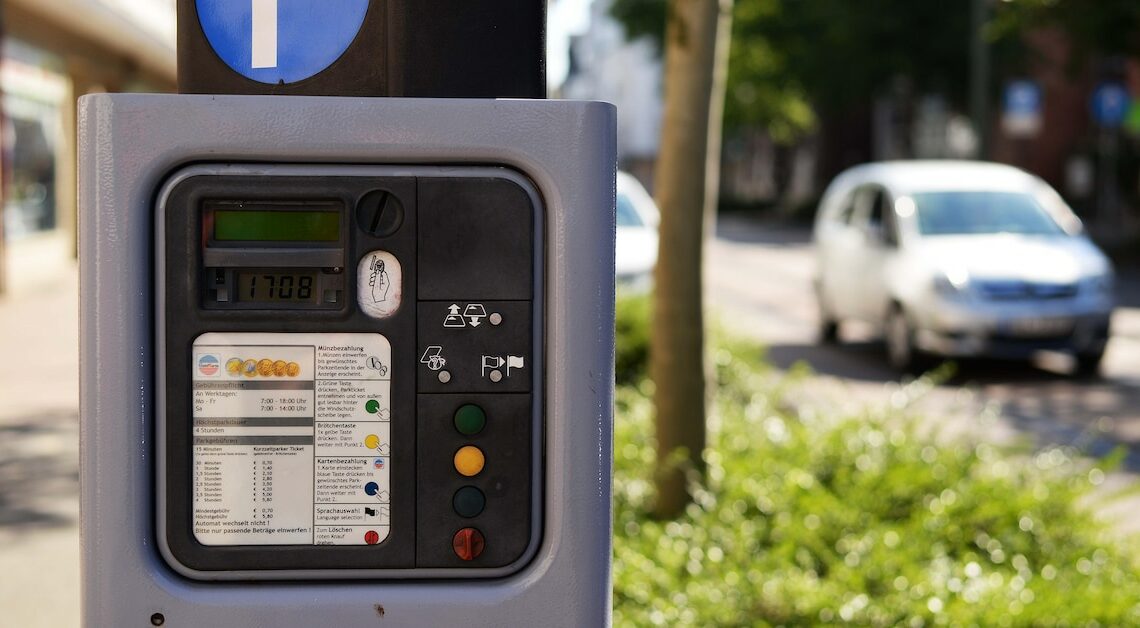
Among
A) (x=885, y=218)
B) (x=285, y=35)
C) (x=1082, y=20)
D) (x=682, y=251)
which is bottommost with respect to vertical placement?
(x=682, y=251)

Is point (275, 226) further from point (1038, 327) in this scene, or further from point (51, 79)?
point (51, 79)

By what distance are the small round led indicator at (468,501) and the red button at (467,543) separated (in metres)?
0.02

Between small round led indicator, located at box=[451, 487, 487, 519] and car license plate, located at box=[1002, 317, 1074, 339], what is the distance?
33.1 ft

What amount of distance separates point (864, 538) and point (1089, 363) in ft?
25.7

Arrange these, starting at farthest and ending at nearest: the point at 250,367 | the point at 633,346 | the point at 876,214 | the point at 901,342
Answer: the point at 876,214
the point at 901,342
the point at 633,346
the point at 250,367

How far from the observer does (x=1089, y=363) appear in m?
12.1

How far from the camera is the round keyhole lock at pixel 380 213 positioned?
76.4 inches

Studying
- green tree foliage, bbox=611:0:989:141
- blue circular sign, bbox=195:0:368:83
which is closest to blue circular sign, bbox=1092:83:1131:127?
green tree foliage, bbox=611:0:989:141

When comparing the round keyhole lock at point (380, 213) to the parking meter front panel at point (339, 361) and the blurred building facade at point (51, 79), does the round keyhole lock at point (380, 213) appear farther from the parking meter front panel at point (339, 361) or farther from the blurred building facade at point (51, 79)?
the blurred building facade at point (51, 79)

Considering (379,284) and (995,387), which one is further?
(995,387)

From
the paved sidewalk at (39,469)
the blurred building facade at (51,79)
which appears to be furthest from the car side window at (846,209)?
the blurred building facade at (51,79)

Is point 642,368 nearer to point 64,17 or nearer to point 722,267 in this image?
point 64,17

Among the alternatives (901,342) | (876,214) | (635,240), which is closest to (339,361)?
(901,342)

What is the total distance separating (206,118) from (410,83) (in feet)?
0.87
